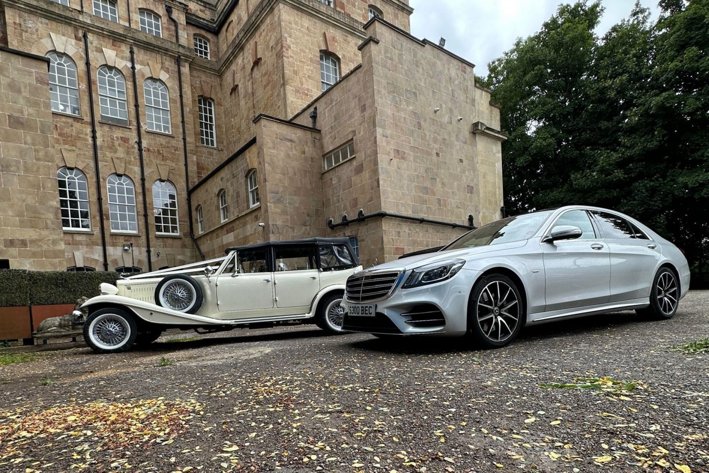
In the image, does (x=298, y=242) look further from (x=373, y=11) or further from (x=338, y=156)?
(x=373, y=11)

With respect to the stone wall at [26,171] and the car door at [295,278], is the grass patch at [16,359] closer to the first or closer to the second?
the car door at [295,278]

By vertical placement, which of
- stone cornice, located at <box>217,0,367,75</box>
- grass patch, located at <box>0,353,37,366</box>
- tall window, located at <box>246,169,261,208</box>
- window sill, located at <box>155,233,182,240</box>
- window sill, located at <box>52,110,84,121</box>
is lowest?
grass patch, located at <box>0,353,37,366</box>

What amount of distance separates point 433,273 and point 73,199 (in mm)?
21732

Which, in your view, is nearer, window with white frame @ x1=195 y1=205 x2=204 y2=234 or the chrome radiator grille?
the chrome radiator grille

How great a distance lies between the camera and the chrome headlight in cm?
447

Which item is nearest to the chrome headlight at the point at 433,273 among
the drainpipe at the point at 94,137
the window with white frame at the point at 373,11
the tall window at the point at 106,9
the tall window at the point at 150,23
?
the drainpipe at the point at 94,137

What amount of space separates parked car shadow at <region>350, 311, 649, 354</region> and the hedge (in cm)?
979

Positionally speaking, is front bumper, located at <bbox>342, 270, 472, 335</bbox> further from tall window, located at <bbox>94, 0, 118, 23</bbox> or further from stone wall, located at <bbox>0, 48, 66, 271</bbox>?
tall window, located at <bbox>94, 0, 118, 23</bbox>

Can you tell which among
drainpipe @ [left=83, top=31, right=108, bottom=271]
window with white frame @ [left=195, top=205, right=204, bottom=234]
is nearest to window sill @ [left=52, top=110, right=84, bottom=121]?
drainpipe @ [left=83, top=31, right=108, bottom=271]

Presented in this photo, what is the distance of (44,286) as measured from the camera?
11.0m

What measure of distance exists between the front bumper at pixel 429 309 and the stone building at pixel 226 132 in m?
9.68

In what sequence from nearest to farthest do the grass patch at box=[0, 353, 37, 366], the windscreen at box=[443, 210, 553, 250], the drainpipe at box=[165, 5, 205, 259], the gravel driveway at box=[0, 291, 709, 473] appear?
the gravel driveway at box=[0, 291, 709, 473] < the windscreen at box=[443, 210, 553, 250] < the grass patch at box=[0, 353, 37, 366] < the drainpipe at box=[165, 5, 205, 259]

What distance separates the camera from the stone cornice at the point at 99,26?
19.6m

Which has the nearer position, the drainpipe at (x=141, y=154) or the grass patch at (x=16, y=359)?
the grass patch at (x=16, y=359)
